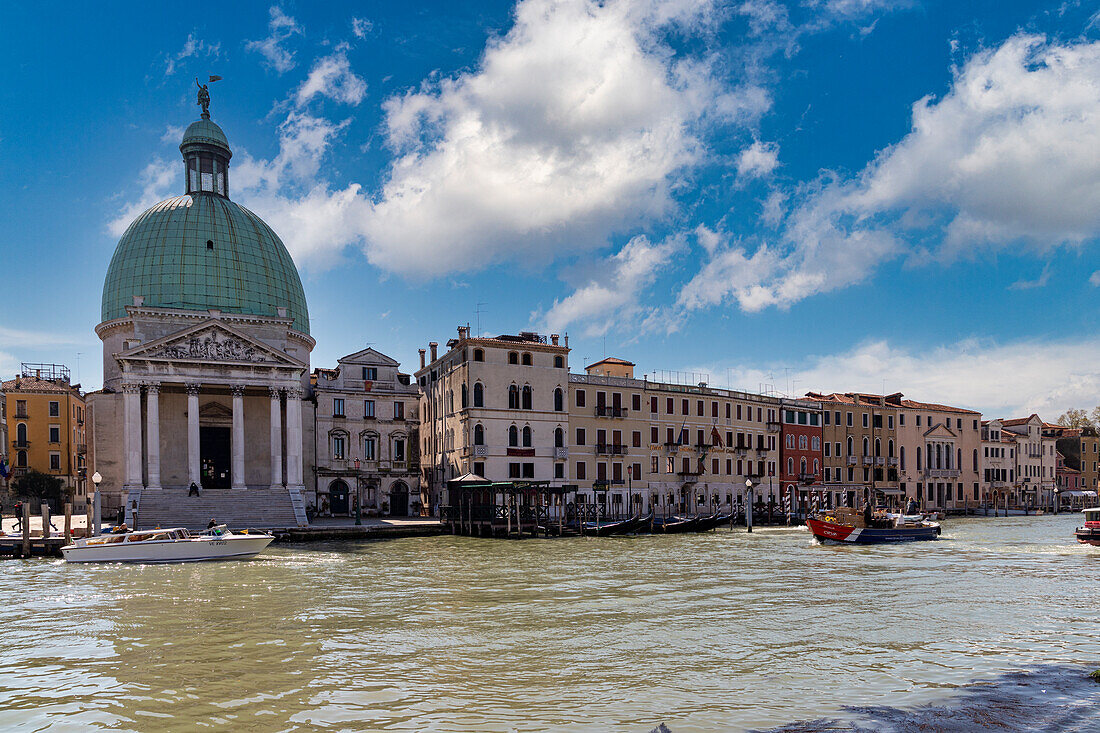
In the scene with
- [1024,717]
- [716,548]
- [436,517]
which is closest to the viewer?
[1024,717]

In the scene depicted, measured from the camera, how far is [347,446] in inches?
1939

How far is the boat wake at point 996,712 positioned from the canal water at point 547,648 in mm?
42

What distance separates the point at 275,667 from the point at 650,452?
4003cm

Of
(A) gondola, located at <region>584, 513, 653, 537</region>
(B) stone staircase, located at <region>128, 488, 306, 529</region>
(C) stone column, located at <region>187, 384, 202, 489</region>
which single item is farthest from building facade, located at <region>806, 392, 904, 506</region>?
(C) stone column, located at <region>187, 384, 202, 489</region>

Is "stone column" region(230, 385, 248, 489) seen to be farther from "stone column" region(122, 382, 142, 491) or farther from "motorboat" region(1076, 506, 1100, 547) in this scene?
"motorboat" region(1076, 506, 1100, 547)

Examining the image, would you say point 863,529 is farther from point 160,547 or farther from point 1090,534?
point 160,547

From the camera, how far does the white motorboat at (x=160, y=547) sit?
27.0 metres

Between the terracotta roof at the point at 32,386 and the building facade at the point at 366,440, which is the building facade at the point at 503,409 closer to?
the building facade at the point at 366,440

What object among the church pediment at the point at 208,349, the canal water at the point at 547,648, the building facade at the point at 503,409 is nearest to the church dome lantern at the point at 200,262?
the church pediment at the point at 208,349

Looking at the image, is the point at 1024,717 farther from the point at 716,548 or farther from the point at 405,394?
the point at 405,394

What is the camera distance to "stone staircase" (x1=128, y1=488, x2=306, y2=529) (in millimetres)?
37041

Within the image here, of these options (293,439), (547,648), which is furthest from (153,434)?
(547,648)

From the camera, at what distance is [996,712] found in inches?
374

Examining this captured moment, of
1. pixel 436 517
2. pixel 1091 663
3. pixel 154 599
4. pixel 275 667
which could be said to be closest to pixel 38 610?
pixel 154 599
